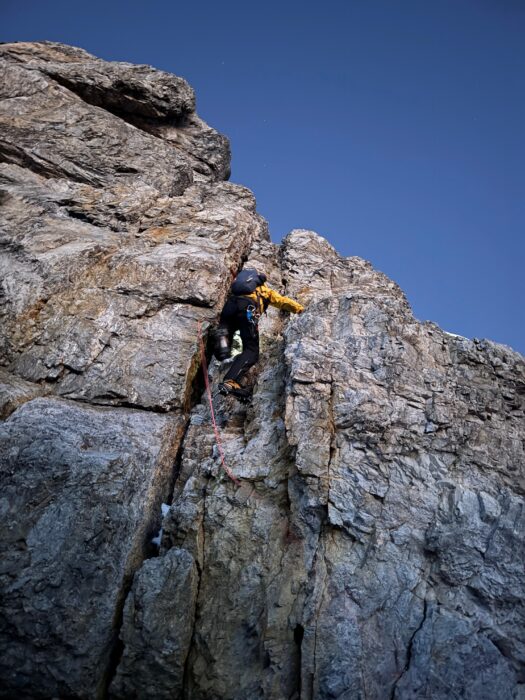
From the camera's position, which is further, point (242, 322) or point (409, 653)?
point (242, 322)

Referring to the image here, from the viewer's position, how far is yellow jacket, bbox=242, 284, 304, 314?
12234 mm

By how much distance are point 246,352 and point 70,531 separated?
544 cm

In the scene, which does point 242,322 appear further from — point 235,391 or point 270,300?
point 235,391

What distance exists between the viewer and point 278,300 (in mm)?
12758

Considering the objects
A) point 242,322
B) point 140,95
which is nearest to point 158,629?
point 242,322

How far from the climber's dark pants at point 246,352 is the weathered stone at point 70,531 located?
244cm

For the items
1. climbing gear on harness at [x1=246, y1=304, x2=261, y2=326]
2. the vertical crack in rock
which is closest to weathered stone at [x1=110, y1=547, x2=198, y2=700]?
the vertical crack in rock

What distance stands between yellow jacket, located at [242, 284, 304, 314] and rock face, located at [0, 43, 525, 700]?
902mm

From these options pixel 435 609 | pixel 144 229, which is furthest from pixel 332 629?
pixel 144 229

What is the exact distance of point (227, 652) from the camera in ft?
24.1

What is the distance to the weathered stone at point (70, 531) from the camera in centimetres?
705

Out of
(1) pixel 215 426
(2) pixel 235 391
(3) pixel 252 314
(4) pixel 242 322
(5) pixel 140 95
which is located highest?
(5) pixel 140 95

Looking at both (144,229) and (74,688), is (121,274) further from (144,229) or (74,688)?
(74,688)

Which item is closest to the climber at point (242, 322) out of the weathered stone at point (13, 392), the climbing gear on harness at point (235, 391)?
the climbing gear on harness at point (235, 391)
